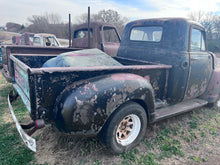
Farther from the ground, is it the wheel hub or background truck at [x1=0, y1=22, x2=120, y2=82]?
background truck at [x1=0, y1=22, x2=120, y2=82]

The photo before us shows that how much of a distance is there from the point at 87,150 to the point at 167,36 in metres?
2.35

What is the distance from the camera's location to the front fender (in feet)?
6.13

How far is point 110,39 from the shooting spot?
6.21 meters

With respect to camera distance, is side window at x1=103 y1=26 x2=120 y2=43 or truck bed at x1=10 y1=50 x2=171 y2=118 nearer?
truck bed at x1=10 y1=50 x2=171 y2=118

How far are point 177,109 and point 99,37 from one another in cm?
334

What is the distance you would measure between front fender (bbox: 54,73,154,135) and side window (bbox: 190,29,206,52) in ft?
6.31

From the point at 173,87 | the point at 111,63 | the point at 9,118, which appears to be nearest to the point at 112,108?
the point at 111,63

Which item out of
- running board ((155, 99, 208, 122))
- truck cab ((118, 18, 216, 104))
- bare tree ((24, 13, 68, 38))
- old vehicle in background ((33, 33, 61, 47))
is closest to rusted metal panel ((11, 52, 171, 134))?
running board ((155, 99, 208, 122))

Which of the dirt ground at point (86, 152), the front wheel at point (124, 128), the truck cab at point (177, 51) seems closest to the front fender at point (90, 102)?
the front wheel at point (124, 128)

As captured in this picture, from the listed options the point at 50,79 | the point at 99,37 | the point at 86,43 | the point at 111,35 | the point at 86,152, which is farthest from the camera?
the point at 111,35

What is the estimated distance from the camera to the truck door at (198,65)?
324 centimetres

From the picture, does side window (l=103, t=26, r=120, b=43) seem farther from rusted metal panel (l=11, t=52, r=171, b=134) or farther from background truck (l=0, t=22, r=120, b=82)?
rusted metal panel (l=11, t=52, r=171, b=134)

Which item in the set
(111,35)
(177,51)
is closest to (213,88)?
(177,51)

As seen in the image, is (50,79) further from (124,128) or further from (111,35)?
(111,35)
